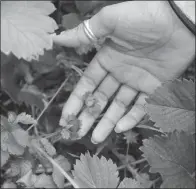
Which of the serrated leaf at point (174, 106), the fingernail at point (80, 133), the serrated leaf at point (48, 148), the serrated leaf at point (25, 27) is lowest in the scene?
the fingernail at point (80, 133)

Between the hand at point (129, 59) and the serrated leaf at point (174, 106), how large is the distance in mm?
253

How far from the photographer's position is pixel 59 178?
3.90ft

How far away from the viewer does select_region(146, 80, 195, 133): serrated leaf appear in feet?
3.83

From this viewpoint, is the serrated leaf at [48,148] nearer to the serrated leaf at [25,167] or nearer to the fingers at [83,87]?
the serrated leaf at [25,167]

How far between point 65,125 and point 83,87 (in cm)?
22

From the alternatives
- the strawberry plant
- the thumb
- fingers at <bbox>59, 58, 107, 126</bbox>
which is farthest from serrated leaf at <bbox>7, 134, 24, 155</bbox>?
the thumb

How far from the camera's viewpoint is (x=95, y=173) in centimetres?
101

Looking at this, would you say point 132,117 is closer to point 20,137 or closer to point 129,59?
point 129,59

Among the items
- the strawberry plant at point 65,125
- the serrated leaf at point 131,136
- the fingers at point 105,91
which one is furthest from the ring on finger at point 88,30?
the serrated leaf at point 131,136

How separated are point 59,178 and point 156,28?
0.70 meters

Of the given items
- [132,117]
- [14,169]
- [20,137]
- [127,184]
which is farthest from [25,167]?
[132,117]

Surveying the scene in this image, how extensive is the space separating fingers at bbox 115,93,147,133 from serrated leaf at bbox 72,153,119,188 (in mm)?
359

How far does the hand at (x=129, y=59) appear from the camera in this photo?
1.32 m

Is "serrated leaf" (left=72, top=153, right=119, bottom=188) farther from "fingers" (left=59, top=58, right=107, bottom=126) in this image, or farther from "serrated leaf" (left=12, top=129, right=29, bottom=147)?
"fingers" (left=59, top=58, right=107, bottom=126)
